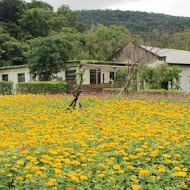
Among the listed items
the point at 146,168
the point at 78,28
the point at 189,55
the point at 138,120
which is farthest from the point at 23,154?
the point at 78,28

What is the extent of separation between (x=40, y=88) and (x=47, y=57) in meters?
5.87

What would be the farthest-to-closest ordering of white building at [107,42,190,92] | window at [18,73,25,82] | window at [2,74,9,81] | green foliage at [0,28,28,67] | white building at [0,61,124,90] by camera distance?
green foliage at [0,28,28,67], window at [2,74,9,81], window at [18,73,25,82], white building at [107,42,190,92], white building at [0,61,124,90]

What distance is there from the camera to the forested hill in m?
53.5

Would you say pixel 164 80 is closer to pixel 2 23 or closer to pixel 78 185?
pixel 78 185

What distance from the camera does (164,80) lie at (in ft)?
81.4

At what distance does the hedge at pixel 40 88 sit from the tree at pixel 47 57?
464cm

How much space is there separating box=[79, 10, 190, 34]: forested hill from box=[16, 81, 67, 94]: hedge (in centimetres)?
2944

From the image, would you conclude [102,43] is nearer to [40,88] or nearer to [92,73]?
[92,73]

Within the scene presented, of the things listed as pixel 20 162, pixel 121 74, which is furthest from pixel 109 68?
pixel 20 162

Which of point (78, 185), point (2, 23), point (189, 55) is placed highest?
point (2, 23)

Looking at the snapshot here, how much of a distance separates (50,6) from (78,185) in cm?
5696

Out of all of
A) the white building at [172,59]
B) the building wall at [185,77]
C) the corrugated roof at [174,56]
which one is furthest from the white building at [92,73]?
the building wall at [185,77]

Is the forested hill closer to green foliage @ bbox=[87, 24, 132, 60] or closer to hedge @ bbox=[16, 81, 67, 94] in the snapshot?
green foliage @ bbox=[87, 24, 132, 60]

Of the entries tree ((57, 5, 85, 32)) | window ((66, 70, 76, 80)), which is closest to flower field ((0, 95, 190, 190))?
window ((66, 70, 76, 80))
